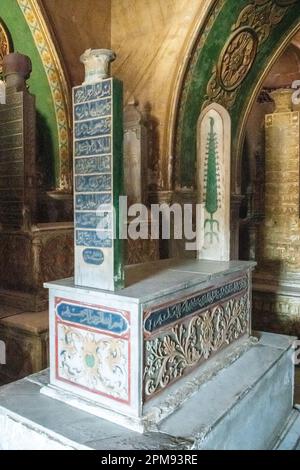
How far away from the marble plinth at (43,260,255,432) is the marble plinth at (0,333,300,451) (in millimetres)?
69

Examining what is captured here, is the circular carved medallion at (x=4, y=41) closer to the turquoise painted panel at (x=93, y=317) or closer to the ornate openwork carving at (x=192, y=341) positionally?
the turquoise painted panel at (x=93, y=317)

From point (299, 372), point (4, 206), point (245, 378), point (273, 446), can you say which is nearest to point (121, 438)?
point (245, 378)

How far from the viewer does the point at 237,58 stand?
4973 millimetres

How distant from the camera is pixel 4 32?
14.5ft

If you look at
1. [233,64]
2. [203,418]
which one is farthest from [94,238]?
[233,64]

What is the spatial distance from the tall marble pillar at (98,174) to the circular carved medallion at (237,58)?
331 cm

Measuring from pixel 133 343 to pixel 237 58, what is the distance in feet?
14.1

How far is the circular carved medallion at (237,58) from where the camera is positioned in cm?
478

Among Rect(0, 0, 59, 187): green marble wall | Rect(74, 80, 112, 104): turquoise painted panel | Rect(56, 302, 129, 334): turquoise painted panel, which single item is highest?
Rect(0, 0, 59, 187): green marble wall

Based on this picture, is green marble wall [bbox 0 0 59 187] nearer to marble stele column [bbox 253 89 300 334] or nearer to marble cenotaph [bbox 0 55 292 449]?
marble cenotaph [bbox 0 55 292 449]

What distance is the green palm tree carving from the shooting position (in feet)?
9.41

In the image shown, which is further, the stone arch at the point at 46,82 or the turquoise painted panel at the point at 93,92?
the stone arch at the point at 46,82

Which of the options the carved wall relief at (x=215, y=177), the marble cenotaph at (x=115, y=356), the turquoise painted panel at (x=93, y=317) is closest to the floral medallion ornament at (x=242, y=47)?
the carved wall relief at (x=215, y=177)

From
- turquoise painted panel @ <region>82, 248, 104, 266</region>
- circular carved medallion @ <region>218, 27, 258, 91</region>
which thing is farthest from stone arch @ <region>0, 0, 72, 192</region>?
turquoise painted panel @ <region>82, 248, 104, 266</region>
